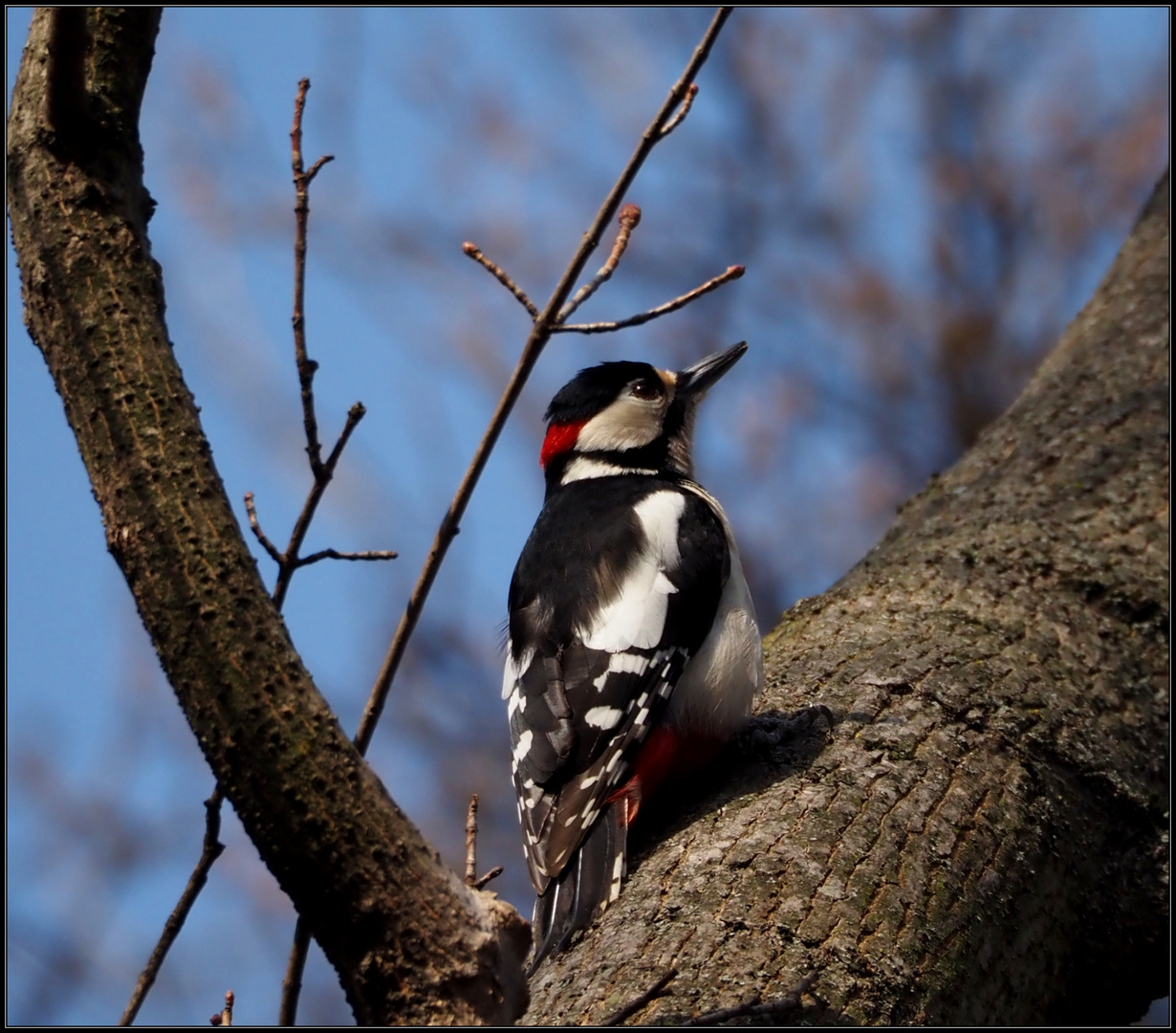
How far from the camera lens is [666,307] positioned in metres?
2.61

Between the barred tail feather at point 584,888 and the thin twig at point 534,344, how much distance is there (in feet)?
2.07

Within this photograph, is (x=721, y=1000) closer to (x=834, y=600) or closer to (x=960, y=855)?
(x=960, y=855)

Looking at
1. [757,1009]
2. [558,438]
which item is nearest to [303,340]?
[757,1009]

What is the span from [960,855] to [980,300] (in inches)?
382

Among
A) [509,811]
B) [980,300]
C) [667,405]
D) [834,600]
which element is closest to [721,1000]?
[834,600]

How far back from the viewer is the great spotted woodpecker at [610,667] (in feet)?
9.57

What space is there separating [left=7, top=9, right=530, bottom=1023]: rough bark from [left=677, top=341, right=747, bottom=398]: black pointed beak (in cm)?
279

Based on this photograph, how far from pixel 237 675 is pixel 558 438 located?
9.20 feet

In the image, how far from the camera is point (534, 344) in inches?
102

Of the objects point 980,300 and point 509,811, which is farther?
point 980,300

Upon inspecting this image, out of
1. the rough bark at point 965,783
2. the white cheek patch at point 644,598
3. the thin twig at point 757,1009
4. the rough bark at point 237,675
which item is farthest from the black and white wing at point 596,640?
the rough bark at point 237,675

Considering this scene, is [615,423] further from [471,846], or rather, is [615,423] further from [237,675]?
[237,675]

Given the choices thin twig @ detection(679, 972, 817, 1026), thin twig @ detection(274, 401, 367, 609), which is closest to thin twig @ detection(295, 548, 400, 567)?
thin twig @ detection(274, 401, 367, 609)

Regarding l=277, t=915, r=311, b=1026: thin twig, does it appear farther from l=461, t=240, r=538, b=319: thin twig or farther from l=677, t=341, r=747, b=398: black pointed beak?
l=677, t=341, r=747, b=398: black pointed beak
